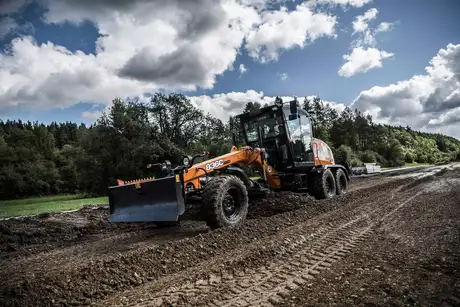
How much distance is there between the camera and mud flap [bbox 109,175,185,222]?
5.80 metres

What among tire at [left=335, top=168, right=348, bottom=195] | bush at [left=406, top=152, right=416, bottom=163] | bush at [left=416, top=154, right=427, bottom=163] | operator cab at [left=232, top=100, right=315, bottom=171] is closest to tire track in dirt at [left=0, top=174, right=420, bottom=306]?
operator cab at [left=232, top=100, right=315, bottom=171]

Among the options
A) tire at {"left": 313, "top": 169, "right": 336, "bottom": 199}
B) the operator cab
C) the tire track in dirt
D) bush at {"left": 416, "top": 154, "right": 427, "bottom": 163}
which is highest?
the operator cab

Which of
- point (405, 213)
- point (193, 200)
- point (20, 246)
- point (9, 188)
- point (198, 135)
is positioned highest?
point (198, 135)

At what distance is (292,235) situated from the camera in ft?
17.4

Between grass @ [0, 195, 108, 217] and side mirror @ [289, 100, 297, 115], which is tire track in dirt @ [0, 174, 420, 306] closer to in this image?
side mirror @ [289, 100, 297, 115]

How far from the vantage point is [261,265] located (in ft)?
12.8

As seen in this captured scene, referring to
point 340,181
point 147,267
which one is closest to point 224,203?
point 147,267

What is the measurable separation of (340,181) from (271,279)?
9.03 m

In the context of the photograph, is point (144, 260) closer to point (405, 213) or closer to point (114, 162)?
point (405, 213)

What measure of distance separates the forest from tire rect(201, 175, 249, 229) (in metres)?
9.40

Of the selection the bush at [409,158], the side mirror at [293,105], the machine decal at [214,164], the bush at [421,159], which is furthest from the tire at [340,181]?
the bush at [421,159]

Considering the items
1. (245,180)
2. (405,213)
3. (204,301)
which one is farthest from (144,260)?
(405,213)

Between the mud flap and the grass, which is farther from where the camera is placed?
the grass

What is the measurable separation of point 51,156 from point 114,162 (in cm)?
4707
